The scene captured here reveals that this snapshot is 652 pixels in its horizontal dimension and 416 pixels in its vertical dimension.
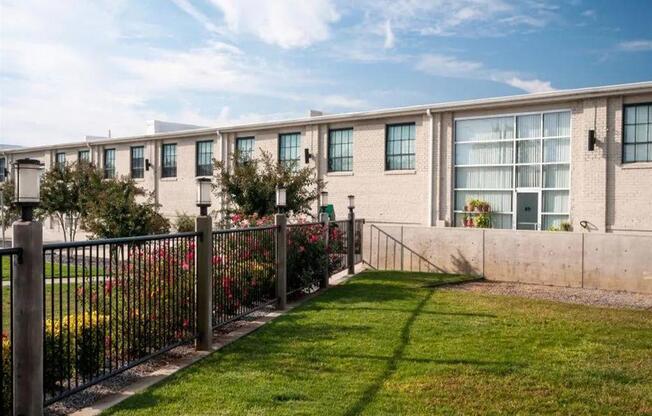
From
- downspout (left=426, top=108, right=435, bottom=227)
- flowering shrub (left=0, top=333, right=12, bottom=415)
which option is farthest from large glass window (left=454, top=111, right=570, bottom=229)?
flowering shrub (left=0, top=333, right=12, bottom=415)

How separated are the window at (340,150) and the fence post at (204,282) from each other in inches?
581

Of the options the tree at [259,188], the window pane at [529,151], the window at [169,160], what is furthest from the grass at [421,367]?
the window at [169,160]

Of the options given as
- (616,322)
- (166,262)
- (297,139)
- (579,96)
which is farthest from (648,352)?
(297,139)

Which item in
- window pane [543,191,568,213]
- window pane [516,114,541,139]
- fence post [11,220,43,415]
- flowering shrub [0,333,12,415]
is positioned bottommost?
flowering shrub [0,333,12,415]

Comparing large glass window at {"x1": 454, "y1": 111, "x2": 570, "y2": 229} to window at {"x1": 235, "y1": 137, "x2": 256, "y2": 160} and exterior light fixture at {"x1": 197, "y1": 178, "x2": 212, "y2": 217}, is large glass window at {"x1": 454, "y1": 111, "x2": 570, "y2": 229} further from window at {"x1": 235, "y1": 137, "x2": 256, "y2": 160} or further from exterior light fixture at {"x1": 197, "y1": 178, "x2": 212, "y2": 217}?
exterior light fixture at {"x1": 197, "y1": 178, "x2": 212, "y2": 217}

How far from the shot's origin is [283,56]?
16.2 m

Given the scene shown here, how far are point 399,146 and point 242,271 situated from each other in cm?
1270

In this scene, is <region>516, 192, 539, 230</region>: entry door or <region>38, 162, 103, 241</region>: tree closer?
<region>516, 192, 539, 230</region>: entry door

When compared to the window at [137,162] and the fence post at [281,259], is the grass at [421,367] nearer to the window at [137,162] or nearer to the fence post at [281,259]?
the fence post at [281,259]

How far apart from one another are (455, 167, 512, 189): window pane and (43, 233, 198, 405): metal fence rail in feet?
43.3

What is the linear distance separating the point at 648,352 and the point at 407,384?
3376 millimetres

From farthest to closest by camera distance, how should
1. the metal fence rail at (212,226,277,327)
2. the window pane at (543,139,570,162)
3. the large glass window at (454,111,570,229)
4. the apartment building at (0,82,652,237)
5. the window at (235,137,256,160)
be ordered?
the window at (235,137,256,160)
the large glass window at (454,111,570,229)
the window pane at (543,139,570,162)
the apartment building at (0,82,652,237)
the metal fence rail at (212,226,277,327)

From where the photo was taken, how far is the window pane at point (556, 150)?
16703 millimetres

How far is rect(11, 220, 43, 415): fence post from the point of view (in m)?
4.15
